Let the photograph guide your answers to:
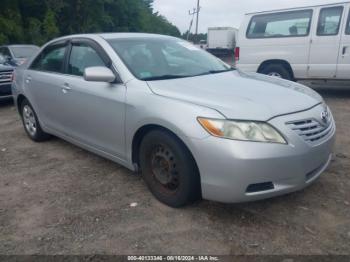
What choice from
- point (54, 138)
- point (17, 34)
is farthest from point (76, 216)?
point (17, 34)

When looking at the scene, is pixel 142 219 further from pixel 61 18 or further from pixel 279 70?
pixel 61 18

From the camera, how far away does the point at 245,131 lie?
9.27ft

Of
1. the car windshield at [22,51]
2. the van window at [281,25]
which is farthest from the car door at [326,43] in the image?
the car windshield at [22,51]

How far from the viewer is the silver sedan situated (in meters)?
2.83

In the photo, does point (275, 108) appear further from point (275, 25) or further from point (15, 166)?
point (275, 25)

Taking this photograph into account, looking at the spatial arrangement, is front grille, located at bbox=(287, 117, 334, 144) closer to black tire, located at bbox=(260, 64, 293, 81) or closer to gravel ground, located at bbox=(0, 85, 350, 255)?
gravel ground, located at bbox=(0, 85, 350, 255)

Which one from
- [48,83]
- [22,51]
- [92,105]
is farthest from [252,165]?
[22,51]

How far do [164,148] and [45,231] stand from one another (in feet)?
3.92

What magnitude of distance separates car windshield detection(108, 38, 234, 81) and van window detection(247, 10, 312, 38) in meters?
4.63

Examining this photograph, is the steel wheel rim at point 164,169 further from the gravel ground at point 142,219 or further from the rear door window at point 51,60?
the rear door window at point 51,60

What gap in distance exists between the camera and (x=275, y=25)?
8688 millimetres

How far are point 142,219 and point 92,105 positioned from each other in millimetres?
1371

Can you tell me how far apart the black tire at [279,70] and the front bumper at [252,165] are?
584 cm

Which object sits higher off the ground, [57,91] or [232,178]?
[57,91]
